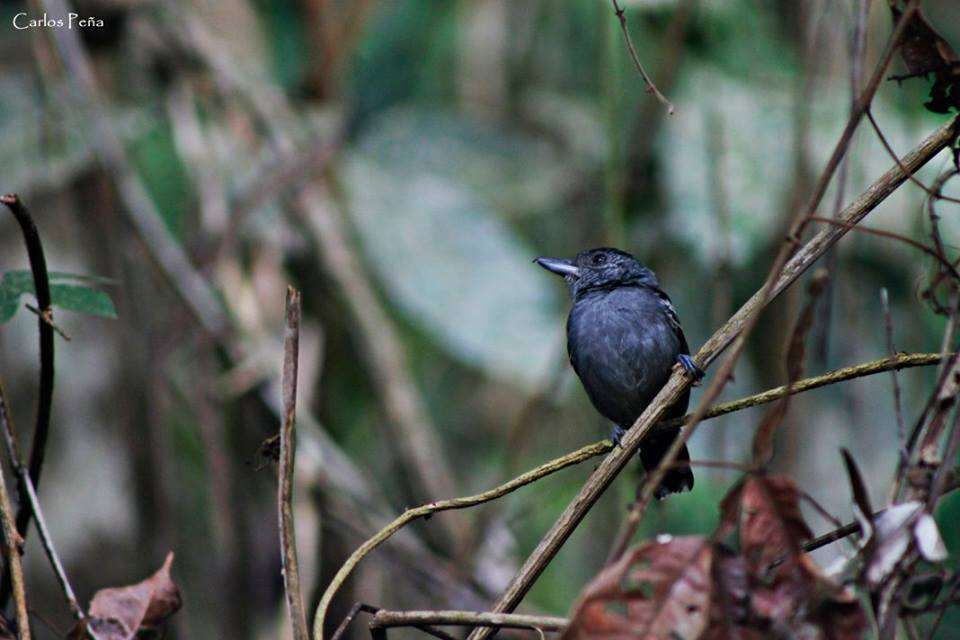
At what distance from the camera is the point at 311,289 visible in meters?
4.32

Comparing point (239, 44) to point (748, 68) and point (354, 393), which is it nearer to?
point (354, 393)

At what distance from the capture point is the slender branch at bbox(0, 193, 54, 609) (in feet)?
5.41

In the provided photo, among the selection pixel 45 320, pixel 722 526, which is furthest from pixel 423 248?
pixel 722 526

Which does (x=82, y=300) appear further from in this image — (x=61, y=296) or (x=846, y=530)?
(x=846, y=530)

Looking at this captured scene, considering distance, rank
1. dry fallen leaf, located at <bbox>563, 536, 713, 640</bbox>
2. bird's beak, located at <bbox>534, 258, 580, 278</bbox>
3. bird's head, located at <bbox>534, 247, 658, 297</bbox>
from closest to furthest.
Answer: dry fallen leaf, located at <bbox>563, 536, 713, 640</bbox> < bird's head, located at <bbox>534, 247, 658, 297</bbox> < bird's beak, located at <bbox>534, 258, 580, 278</bbox>

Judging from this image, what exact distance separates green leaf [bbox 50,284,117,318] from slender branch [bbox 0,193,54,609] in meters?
0.05

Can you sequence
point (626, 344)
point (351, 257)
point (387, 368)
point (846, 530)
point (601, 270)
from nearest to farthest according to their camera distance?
1. point (846, 530)
2. point (626, 344)
3. point (601, 270)
4. point (387, 368)
5. point (351, 257)

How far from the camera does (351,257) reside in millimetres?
4352

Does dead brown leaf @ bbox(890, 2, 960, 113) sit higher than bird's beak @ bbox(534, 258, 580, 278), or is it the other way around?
dead brown leaf @ bbox(890, 2, 960, 113)

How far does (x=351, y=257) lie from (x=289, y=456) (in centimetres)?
278

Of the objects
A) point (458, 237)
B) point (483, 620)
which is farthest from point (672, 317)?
point (483, 620)

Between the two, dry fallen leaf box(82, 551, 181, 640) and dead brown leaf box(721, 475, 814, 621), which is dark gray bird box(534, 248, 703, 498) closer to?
dry fallen leaf box(82, 551, 181, 640)

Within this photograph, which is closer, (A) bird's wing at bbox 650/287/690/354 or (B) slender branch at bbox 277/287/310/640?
(B) slender branch at bbox 277/287/310/640

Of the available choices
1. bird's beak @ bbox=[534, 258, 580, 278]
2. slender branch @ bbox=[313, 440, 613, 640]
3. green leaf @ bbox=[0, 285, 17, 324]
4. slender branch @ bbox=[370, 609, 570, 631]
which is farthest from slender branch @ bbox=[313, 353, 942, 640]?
bird's beak @ bbox=[534, 258, 580, 278]
